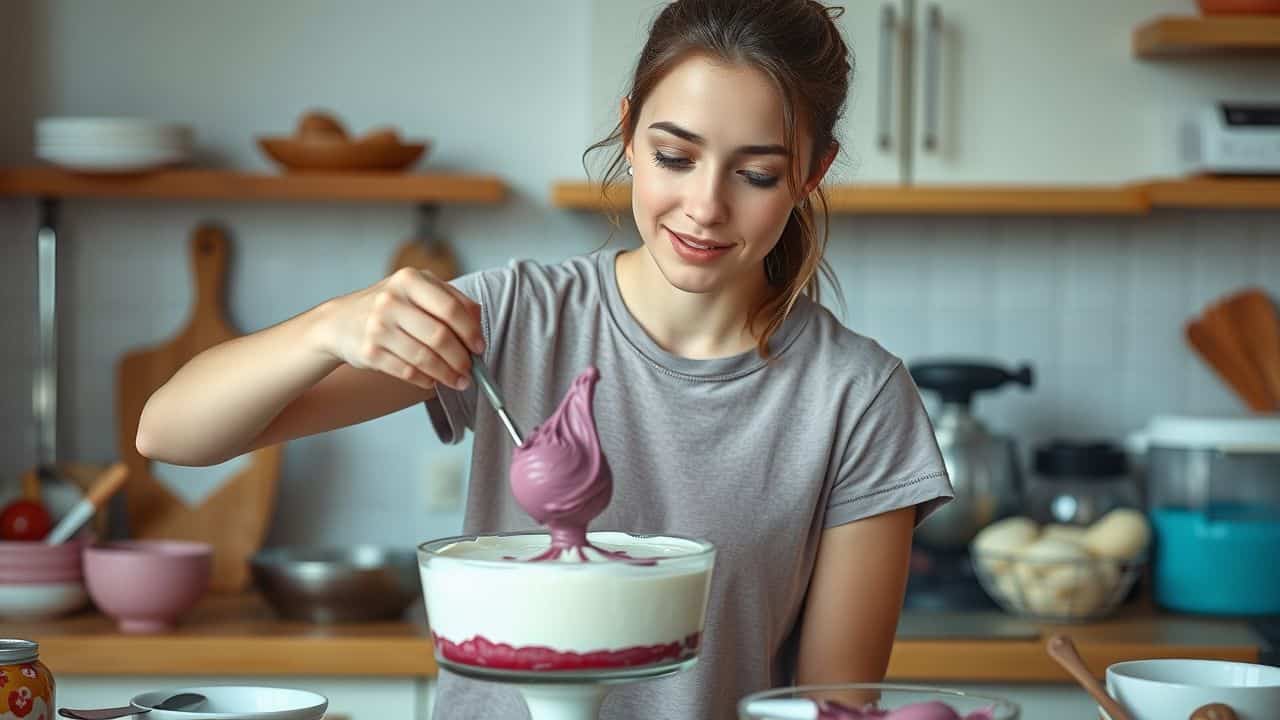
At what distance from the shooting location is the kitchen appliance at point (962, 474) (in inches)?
96.9

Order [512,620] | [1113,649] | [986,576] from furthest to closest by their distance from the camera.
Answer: [986,576]
[1113,649]
[512,620]

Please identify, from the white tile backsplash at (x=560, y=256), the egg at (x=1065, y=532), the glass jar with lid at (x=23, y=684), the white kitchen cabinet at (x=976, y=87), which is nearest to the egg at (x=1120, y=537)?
the egg at (x=1065, y=532)

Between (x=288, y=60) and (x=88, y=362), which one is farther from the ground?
(x=288, y=60)

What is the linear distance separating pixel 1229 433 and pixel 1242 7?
71cm

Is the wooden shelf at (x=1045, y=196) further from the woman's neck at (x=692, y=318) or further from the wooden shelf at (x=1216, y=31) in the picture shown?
the woman's neck at (x=692, y=318)

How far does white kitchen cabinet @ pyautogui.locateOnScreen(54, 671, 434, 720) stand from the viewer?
2.12 m

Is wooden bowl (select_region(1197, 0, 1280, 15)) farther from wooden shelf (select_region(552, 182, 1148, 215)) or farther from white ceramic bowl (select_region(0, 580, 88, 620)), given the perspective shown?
white ceramic bowl (select_region(0, 580, 88, 620))

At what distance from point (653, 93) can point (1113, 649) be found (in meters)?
1.28

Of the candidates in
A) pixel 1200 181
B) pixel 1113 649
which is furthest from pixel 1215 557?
pixel 1200 181

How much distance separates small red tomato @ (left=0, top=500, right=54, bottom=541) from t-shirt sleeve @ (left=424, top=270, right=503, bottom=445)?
128 cm

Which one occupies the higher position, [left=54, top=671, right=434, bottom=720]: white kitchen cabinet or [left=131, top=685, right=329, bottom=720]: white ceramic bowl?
[left=131, top=685, right=329, bottom=720]: white ceramic bowl

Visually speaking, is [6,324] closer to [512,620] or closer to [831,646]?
[831,646]

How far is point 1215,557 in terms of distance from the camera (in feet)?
7.73

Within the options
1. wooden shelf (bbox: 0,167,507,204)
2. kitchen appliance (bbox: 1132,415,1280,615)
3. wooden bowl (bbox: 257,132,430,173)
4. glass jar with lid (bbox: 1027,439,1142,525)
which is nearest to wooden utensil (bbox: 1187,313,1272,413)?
kitchen appliance (bbox: 1132,415,1280,615)
